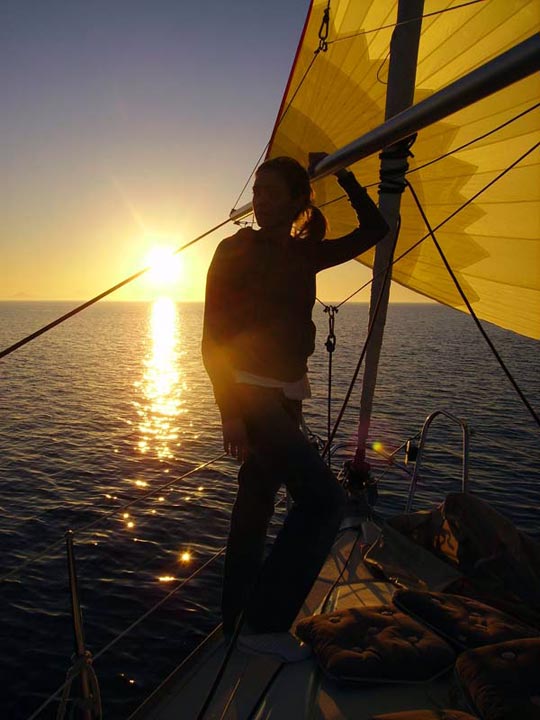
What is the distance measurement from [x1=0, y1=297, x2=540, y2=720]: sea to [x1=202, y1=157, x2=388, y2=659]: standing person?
2.52 ft

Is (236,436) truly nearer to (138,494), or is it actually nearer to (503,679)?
(503,679)

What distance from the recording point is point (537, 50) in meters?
1.92

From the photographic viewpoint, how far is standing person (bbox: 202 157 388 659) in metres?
2.69

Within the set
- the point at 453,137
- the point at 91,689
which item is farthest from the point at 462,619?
the point at 453,137

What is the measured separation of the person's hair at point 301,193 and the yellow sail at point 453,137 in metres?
1.98

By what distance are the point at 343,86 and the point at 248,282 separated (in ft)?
12.2

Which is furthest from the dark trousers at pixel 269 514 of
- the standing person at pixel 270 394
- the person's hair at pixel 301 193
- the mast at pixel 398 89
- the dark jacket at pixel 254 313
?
the mast at pixel 398 89

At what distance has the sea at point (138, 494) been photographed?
827cm

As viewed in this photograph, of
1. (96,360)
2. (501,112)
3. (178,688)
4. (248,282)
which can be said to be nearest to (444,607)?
(178,688)

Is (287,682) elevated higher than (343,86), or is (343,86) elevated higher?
→ (343,86)

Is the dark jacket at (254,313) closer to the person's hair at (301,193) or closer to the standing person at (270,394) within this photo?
the standing person at (270,394)

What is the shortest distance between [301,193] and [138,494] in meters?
14.0

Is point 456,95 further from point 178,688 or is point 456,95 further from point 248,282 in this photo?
point 178,688

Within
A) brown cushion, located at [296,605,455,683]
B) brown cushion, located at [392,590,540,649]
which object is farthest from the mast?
brown cushion, located at [296,605,455,683]
